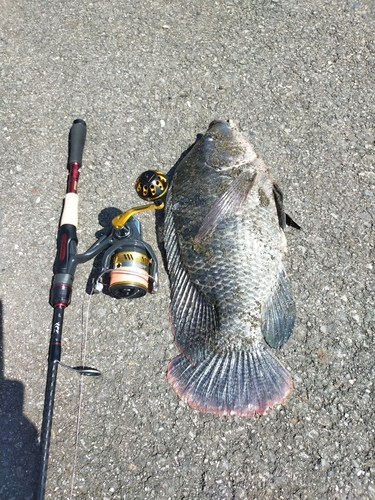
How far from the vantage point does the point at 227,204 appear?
327 cm

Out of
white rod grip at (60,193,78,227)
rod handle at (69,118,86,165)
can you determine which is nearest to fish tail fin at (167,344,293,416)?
white rod grip at (60,193,78,227)

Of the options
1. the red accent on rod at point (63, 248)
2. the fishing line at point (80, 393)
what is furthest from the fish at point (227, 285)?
the red accent on rod at point (63, 248)

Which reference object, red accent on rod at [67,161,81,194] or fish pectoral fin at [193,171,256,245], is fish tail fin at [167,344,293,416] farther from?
red accent on rod at [67,161,81,194]

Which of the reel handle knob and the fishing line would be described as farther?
the reel handle knob

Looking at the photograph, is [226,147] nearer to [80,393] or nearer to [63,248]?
[63,248]

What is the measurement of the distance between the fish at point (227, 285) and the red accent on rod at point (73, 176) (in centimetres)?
75

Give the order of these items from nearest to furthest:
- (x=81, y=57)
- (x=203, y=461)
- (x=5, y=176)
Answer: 1. (x=203, y=461)
2. (x=5, y=176)
3. (x=81, y=57)

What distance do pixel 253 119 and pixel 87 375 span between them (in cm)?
268

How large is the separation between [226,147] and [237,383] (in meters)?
1.84

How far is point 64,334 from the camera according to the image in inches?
129

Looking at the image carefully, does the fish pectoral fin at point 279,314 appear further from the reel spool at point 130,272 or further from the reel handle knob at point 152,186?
the reel handle knob at point 152,186

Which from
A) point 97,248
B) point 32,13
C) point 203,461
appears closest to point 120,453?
point 203,461

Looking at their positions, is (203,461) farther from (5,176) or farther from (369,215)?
(5,176)

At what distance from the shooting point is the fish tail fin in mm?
2883
